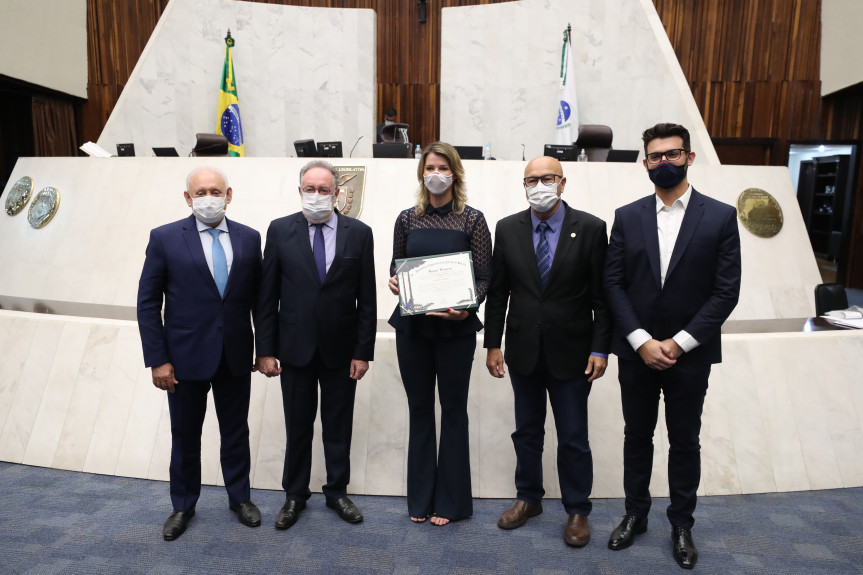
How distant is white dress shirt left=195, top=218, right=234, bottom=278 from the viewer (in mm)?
2277

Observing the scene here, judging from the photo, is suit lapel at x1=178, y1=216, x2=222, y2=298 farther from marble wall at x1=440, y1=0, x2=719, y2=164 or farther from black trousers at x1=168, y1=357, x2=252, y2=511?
marble wall at x1=440, y1=0, x2=719, y2=164

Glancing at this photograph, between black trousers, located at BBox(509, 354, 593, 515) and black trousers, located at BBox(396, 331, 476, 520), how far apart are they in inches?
9.3

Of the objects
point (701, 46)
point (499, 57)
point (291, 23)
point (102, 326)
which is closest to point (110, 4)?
point (291, 23)

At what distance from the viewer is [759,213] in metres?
4.95

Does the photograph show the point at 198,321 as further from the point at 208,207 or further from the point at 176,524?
the point at 176,524

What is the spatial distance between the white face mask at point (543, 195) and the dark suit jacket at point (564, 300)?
0.30 ft

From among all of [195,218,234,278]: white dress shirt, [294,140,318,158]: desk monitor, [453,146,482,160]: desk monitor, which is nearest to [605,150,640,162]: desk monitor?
[453,146,482,160]: desk monitor

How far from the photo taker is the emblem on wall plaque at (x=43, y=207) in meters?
5.39

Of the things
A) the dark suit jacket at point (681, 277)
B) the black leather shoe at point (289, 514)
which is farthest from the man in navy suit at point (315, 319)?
the dark suit jacket at point (681, 277)

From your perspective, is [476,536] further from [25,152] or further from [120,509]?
[25,152]

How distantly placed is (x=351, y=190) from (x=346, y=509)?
3031 mm

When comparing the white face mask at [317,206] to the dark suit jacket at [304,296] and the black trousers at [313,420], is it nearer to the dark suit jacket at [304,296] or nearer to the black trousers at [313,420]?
the dark suit jacket at [304,296]

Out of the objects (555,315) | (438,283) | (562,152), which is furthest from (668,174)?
(562,152)

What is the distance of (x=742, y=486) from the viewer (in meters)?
2.74
